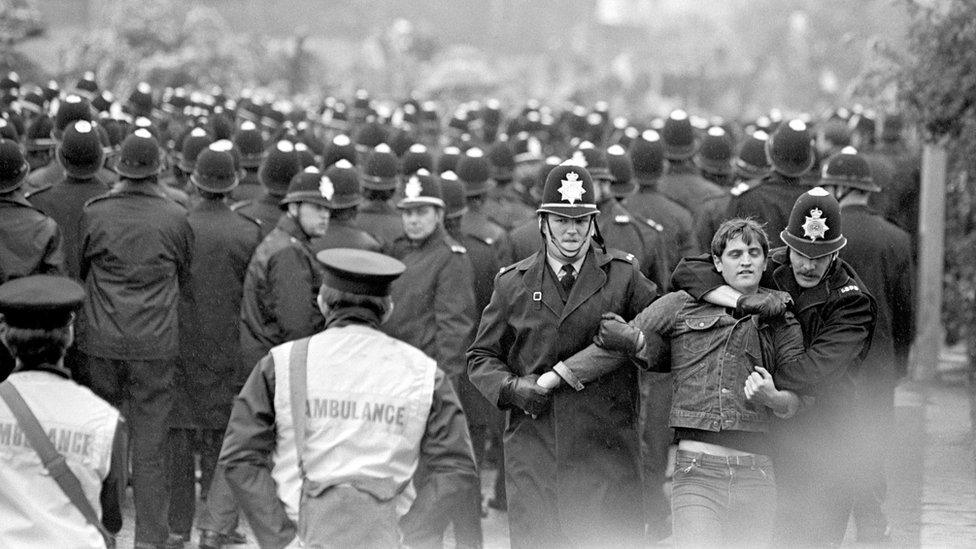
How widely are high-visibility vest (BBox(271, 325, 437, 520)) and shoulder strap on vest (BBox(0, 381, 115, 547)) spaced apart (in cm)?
61

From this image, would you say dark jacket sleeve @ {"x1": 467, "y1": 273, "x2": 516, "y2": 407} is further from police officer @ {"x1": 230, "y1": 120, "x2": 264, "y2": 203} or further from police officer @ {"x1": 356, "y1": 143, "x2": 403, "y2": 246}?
police officer @ {"x1": 230, "y1": 120, "x2": 264, "y2": 203}

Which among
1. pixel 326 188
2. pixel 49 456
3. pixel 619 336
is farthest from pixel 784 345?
pixel 326 188

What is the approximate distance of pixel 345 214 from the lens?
31.4 feet

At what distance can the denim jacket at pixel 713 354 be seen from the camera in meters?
6.45

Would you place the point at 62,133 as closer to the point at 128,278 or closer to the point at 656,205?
the point at 128,278

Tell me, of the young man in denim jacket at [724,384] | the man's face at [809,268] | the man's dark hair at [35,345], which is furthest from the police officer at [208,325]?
the man's dark hair at [35,345]

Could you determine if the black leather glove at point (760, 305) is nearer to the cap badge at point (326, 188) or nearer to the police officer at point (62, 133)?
the cap badge at point (326, 188)

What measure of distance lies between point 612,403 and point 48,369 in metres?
2.81

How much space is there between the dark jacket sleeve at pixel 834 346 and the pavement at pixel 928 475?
2.60 metres

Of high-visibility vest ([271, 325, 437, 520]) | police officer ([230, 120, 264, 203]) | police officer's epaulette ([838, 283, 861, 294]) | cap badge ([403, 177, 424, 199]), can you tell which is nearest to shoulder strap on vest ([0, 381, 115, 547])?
high-visibility vest ([271, 325, 437, 520])

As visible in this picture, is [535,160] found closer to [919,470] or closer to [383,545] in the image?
[919,470]

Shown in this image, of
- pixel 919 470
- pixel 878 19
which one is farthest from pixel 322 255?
pixel 878 19

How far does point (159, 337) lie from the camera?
8.73 m

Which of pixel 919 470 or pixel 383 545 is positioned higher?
pixel 383 545
